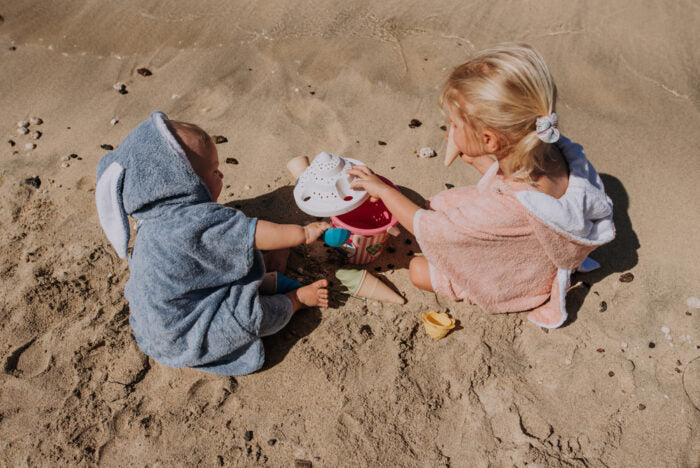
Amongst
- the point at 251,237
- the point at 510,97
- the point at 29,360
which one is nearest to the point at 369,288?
the point at 251,237

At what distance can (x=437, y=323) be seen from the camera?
242cm

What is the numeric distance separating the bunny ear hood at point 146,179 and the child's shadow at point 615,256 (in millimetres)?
2049

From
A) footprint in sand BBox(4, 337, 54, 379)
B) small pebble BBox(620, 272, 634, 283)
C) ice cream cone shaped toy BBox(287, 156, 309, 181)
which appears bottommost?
small pebble BBox(620, 272, 634, 283)

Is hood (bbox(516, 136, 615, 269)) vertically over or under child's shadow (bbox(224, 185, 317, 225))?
over

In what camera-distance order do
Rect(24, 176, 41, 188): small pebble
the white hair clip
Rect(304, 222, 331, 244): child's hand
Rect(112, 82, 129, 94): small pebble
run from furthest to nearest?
Rect(112, 82, 129, 94): small pebble → Rect(24, 176, 41, 188): small pebble → Rect(304, 222, 331, 244): child's hand → the white hair clip

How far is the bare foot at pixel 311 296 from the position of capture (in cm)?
238

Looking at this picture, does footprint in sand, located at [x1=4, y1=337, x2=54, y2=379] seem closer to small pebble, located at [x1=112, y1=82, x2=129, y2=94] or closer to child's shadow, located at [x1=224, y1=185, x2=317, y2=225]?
child's shadow, located at [x1=224, y1=185, x2=317, y2=225]

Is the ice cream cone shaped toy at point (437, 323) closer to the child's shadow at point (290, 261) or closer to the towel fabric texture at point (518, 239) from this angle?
the towel fabric texture at point (518, 239)

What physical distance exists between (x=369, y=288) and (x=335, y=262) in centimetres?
34

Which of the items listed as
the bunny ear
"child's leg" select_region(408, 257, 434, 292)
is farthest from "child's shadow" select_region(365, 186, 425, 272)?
the bunny ear

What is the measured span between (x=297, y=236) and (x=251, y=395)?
2.70 feet

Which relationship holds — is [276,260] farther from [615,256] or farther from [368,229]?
[615,256]

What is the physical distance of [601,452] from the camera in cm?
208

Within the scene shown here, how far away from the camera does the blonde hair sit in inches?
71.8
